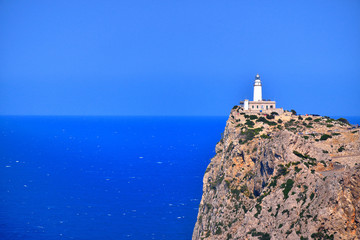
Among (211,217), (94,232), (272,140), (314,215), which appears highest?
(272,140)

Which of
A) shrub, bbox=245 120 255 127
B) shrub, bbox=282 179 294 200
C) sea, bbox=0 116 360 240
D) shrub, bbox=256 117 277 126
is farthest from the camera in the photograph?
sea, bbox=0 116 360 240

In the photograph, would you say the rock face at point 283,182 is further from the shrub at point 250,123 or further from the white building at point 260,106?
the white building at point 260,106

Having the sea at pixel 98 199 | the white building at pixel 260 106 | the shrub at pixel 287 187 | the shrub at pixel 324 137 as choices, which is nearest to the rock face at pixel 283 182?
the shrub at pixel 324 137

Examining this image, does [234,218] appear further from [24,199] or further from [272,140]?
[24,199]

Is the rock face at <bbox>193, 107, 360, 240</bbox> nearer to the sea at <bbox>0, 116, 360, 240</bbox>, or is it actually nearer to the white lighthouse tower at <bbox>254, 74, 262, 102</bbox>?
the white lighthouse tower at <bbox>254, 74, 262, 102</bbox>

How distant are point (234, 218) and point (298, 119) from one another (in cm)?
2837

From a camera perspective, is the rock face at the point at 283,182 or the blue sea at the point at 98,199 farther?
the blue sea at the point at 98,199

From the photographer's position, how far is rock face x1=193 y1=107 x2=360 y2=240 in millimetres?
38750

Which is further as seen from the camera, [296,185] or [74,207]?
[74,207]

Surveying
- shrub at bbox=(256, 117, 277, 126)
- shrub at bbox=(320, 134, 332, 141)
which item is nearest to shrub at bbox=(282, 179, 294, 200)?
shrub at bbox=(320, 134, 332, 141)

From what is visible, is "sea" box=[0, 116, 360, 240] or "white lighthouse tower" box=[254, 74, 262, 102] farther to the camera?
"sea" box=[0, 116, 360, 240]

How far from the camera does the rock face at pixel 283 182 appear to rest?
38750 millimetres

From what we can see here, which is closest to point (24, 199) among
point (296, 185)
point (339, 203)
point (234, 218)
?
point (234, 218)

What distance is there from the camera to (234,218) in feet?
188
